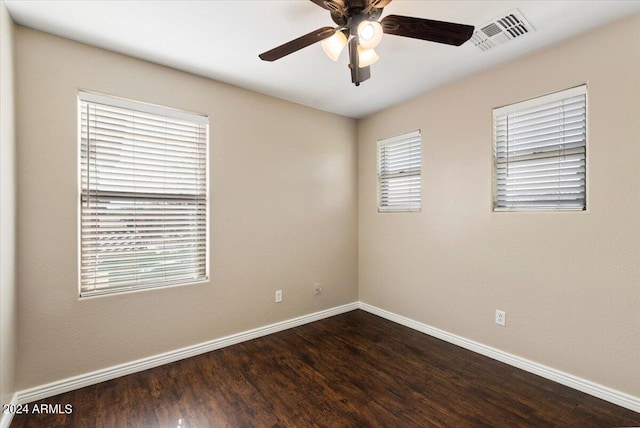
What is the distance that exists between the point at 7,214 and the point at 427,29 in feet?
8.79

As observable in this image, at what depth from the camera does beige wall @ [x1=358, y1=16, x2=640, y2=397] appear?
1.98 metres

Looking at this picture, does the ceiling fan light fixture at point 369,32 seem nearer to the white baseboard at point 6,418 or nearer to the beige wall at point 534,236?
the beige wall at point 534,236

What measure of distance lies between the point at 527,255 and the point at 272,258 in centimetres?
238

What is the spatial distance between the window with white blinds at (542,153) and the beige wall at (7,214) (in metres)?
3.58

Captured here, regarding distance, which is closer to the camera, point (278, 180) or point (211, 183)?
point (211, 183)

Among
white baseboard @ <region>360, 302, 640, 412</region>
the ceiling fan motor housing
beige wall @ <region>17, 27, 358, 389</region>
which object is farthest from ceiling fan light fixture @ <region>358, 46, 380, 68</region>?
white baseboard @ <region>360, 302, 640, 412</region>

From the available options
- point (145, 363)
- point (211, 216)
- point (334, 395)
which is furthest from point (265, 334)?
point (211, 216)

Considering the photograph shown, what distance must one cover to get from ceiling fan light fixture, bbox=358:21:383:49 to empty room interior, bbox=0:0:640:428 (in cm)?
1

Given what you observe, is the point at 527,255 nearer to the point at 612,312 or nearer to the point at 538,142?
the point at 612,312

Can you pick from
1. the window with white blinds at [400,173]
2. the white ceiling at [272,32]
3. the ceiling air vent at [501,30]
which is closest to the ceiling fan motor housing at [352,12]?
A: the white ceiling at [272,32]

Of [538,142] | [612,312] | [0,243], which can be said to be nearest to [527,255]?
[612,312]

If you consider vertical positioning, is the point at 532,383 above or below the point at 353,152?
below

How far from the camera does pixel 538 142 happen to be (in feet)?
7.93

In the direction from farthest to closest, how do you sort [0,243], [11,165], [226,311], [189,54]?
[226,311]
[189,54]
[11,165]
[0,243]
